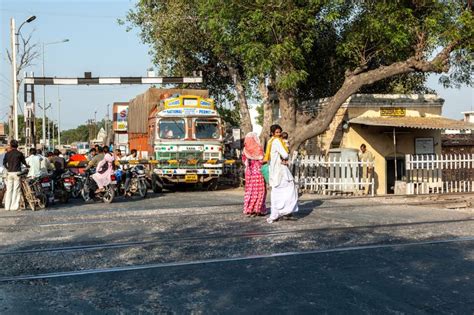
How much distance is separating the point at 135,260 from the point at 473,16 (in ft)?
45.7

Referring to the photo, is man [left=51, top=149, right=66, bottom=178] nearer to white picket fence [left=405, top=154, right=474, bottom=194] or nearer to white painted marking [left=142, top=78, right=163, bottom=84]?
white picket fence [left=405, top=154, right=474, bottom=194]

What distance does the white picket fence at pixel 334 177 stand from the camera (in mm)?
17422

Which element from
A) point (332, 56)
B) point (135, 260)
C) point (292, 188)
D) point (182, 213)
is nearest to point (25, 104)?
point (332, 56)

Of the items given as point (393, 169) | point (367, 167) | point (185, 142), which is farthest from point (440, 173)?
point (185, 142)

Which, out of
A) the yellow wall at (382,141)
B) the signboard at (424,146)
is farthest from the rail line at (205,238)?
the signboard at (424,146)

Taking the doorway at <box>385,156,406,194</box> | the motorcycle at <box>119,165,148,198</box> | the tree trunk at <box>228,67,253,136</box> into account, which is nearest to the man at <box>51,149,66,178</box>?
the motorcycle at <box>119,165,148,198</box>

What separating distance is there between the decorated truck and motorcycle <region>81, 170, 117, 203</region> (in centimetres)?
300

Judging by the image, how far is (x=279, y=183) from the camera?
10.4 m

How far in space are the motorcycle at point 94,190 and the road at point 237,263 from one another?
10.8 ft

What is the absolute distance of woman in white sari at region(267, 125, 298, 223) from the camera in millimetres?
10328

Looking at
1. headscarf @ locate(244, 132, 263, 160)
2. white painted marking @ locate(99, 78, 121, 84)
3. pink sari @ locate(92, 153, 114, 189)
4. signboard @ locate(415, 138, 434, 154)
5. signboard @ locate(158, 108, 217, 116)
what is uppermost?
white painted marking @ locate(99, 78, 121, 84)

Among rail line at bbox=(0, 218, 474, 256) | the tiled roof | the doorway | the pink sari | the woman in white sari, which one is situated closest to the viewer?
rail line at bbox=(0, 218, 474, 256)

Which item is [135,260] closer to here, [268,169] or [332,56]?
[268,169]

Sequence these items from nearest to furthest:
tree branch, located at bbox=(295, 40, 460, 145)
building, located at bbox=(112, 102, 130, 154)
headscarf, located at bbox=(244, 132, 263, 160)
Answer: headscarf, located at bbox=(244, 132, 263, 160) < tree branch, located at bbox=(295, 40, 460, 145) < building, located at bbox=(112, 102, 130, 154)
